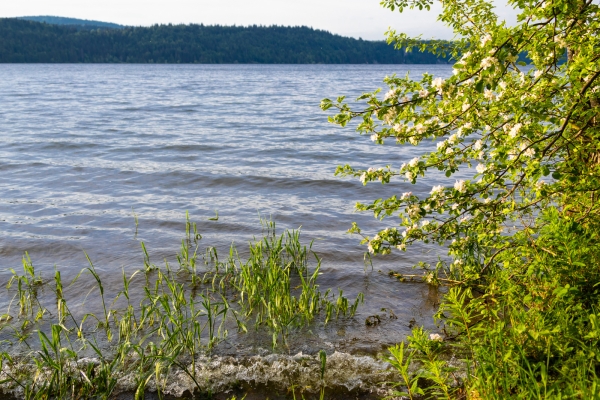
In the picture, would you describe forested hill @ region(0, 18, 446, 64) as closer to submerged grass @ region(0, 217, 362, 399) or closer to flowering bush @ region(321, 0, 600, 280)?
submerged grass @ region(0, 217, 362, 399)

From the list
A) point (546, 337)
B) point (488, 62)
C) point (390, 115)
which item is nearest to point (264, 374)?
point (546, 337)

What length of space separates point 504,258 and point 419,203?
3.07 feet

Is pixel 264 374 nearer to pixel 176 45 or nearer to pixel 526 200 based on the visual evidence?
pixel 526 200

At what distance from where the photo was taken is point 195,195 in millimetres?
14117

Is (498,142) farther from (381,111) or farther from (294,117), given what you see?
(294,117)

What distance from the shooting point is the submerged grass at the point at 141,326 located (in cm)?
511

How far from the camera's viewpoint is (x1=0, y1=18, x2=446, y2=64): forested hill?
15200 centimetres

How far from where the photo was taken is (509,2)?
4.63m

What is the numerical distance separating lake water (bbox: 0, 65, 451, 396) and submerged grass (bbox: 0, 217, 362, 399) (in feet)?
1.51

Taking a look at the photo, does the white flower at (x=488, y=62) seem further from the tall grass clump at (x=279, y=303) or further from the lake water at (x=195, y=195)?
the lake water at (x=195, y=195)

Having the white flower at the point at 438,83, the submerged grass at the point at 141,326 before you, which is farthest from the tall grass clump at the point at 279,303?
the white flower at the point at 438,83

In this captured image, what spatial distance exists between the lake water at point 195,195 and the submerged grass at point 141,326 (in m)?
0.46

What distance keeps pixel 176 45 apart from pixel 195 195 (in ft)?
528

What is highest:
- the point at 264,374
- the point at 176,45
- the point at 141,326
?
the point at 176,45
